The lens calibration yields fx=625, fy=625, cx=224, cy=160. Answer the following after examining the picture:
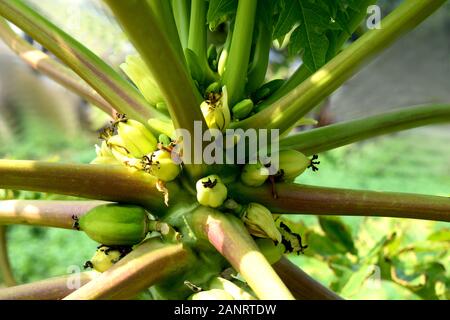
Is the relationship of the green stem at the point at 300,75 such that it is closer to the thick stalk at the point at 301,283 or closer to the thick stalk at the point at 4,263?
the thick stalk at the point at 301,283

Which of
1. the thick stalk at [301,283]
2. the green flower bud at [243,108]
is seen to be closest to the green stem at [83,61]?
the green flower bud at [243,108]

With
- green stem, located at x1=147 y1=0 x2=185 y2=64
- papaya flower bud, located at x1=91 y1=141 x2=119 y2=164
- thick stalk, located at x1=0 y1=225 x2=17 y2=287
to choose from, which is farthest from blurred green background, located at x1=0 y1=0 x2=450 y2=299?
green stem, located at x1=147 y1=0 x2=185 y2=64

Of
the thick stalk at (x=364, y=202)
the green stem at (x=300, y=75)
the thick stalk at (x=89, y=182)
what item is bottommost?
the thick stalk at (x=364, y=202)

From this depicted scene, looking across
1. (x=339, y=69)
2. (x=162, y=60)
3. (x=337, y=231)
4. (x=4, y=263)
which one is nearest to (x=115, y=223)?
(x=162, y=60)

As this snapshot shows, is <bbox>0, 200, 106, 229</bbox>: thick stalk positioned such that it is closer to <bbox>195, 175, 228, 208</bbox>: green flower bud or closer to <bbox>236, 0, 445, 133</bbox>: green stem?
<bbox>195, 175, 228, 208</bbox>: green flower bud

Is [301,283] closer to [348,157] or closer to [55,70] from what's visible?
[55,70]

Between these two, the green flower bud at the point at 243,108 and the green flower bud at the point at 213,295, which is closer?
the green flower bud at the point at 213,295
